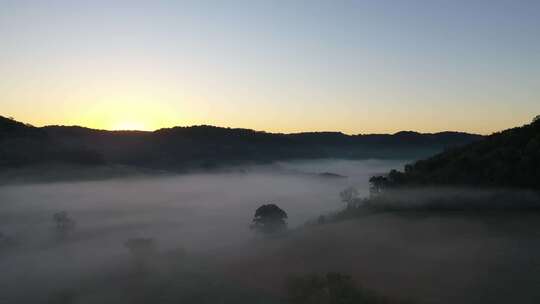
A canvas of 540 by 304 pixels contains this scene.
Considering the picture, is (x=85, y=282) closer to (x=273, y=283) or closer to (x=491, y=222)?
(x=273, y=283)

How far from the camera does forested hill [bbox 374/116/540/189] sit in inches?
3757

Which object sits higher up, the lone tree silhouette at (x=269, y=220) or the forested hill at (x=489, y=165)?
the forested hill at (x=489, y=165)

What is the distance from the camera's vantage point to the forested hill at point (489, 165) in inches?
3757

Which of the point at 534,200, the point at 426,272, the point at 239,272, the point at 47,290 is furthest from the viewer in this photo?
the point at 47,290

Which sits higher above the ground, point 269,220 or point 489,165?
point 489,165

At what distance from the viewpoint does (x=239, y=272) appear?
83625 millimetres

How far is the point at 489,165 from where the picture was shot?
102312 millimetres

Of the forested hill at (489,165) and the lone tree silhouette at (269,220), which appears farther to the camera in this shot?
the lone tree silhouette at (269,220)

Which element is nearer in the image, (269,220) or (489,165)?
(489,165)

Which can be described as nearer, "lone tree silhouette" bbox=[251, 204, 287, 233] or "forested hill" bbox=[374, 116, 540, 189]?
"forested hill" bbox=[374, 116, 540, 189]

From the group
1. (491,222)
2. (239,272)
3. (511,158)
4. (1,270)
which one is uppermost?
(511,158)

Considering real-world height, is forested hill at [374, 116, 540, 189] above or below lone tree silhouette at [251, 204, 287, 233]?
above

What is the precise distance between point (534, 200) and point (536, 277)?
33.8 metres

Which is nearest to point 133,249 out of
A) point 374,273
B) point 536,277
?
point 374,273
